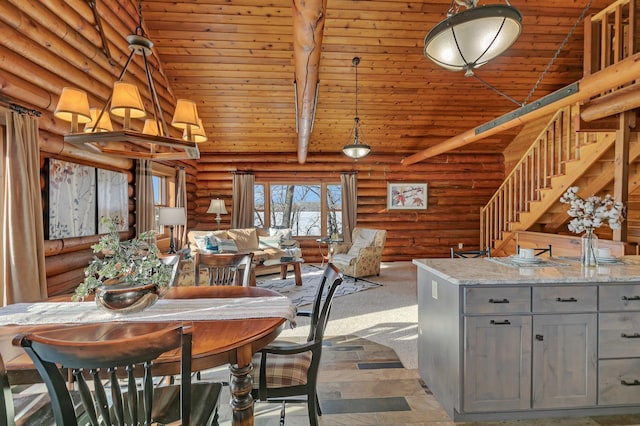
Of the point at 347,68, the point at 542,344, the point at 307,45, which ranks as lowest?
the point at 542,344

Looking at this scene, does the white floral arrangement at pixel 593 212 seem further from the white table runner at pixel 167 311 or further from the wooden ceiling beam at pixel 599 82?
the white table runner at pixel 167 311

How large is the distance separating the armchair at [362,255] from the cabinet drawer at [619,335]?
4.06 meters

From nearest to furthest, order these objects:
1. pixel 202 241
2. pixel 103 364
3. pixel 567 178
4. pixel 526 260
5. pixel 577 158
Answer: pixel 103 364
pixel 526 260
pixel 577 158
pixel 567 178
pixel 202 241

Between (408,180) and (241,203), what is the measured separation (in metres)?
4.03

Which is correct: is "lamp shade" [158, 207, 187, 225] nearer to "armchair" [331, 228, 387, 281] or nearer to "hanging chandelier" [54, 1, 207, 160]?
"hanging chandelier" [54, 1, 207, 160]

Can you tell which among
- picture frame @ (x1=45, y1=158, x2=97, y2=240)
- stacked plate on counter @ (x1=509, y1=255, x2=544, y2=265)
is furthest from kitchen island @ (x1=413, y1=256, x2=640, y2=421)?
picture frame @ (x1=45, y1=158, x2=97, y2=240)

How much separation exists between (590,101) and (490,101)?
2.56 m

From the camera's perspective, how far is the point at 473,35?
1.67 m

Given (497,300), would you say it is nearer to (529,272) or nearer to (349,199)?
(529,272)

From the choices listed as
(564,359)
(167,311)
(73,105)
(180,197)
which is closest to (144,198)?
(180,197)

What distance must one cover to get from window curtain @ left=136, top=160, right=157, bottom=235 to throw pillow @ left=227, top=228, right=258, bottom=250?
1.76 m

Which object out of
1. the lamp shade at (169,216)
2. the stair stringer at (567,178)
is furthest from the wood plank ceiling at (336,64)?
the stair stringer at (567,178)

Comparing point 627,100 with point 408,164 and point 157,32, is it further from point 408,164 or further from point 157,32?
point 157,32

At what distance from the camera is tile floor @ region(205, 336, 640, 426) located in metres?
2.01
